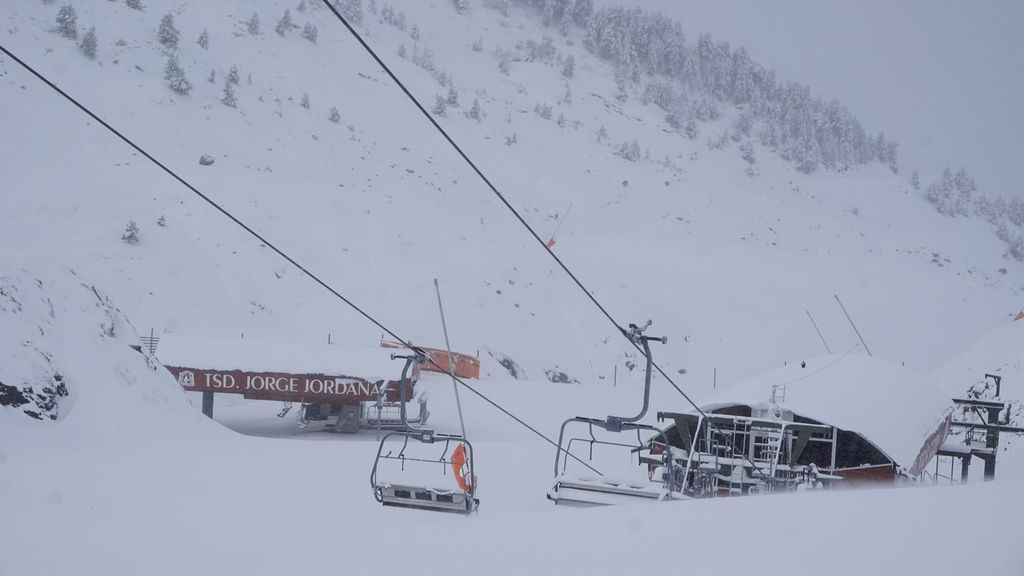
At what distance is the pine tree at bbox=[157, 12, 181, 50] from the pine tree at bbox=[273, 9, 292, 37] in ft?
47.3

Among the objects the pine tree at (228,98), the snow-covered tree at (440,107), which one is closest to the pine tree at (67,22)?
the pine tree at (228,98)

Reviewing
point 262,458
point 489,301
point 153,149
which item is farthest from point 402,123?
point 262,458

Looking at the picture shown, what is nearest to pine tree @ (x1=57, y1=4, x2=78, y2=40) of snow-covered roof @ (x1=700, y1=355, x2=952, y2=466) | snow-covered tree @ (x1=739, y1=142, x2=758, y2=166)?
snow-covered roof @ (x1=700, y1=355, x2=952, y2=466)

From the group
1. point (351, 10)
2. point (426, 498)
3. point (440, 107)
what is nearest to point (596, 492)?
point (426, 498)

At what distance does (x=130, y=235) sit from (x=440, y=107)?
1393 inches

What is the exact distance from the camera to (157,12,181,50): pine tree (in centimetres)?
5647

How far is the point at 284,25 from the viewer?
71.6 metres

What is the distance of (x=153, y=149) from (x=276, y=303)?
1541 centimetres

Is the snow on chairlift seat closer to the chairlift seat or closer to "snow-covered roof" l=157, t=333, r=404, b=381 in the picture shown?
the chairlift seat

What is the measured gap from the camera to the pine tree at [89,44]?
166 ft

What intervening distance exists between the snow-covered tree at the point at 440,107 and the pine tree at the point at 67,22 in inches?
1086

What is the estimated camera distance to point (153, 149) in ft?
150

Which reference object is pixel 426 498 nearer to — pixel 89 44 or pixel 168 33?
pixel 89 44

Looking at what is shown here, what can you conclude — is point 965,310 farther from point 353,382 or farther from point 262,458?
point 262,458
